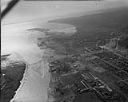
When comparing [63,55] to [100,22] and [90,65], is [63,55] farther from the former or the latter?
[100,22]

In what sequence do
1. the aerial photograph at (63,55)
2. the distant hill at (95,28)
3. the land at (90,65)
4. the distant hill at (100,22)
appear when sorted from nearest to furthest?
the land at (90,65) → the aerial photograph at (63,55) → the distant hill at (95,28) → the distant hill at (100,22)

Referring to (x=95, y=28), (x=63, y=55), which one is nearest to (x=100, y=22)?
(x=95, y=28)

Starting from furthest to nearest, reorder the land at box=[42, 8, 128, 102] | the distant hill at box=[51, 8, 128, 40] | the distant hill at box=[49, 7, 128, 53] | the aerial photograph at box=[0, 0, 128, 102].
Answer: the distant hill at box=[51, 8, 128, 40] < the distant hill at box=[49, 7, 128, 53] < the aerial photograph at box=[0, 0, 128, 102] < the land at box=[42, 8, 128, 102]

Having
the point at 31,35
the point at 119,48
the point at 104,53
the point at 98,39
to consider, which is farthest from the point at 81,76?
the point at 31,35

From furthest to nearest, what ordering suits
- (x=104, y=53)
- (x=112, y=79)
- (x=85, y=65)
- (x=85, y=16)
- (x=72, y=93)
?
(x=85, y=16)
(x=104, y=53)
(x=85, y=65)
(x=112, y=79)
(x=72, y=93)

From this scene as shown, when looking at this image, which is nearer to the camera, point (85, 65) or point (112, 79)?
point (112, 79)

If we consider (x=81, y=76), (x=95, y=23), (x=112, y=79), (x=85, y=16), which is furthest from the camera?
(x=85, y=16)

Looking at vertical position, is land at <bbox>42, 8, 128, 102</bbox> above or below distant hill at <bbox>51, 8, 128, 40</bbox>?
below

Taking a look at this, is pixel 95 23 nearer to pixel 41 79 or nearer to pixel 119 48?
pixel 119 48
